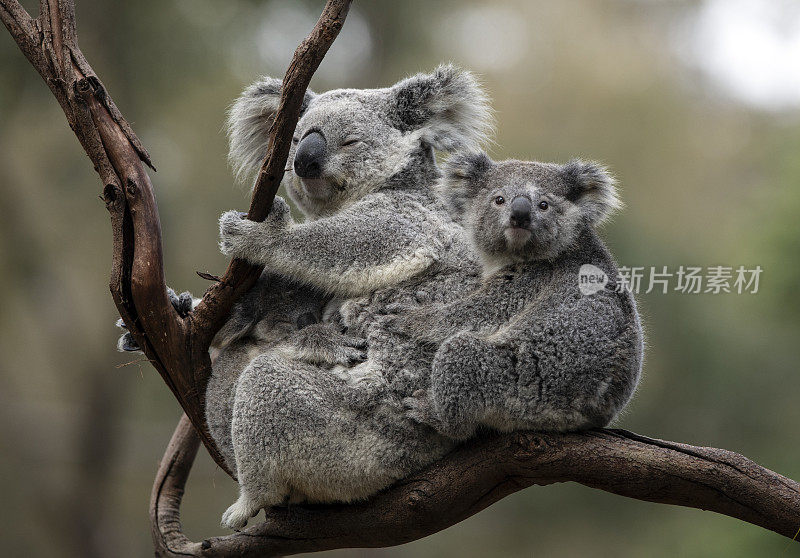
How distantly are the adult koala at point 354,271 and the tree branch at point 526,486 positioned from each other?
93mm

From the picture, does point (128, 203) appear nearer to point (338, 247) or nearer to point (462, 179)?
point (338, 247)

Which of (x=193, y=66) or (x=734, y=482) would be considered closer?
(x=734, y=482)

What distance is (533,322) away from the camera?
7.91 feet

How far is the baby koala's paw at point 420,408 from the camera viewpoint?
2506mm

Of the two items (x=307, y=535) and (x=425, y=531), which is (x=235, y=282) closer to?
(x=307, y=535)

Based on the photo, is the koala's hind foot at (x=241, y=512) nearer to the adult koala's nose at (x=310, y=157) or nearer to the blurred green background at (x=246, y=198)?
the adult koala's nose at (x=310, y=157)

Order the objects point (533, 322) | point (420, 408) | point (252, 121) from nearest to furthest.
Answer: point (533, 322) → point (420, 408) → point (252, 121)

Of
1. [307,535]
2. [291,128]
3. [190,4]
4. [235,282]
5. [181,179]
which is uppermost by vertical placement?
Result: [190,4]

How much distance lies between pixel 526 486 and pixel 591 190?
42.2 inches

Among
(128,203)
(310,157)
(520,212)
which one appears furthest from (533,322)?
(128,203)

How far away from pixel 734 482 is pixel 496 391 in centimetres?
78

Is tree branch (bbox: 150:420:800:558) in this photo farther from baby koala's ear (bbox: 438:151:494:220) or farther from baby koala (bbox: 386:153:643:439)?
baby koala's ear (bbox: 438:151:494:220)

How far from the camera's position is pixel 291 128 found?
2520 mm

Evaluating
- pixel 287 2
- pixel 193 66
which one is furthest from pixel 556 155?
pixel 193 66
